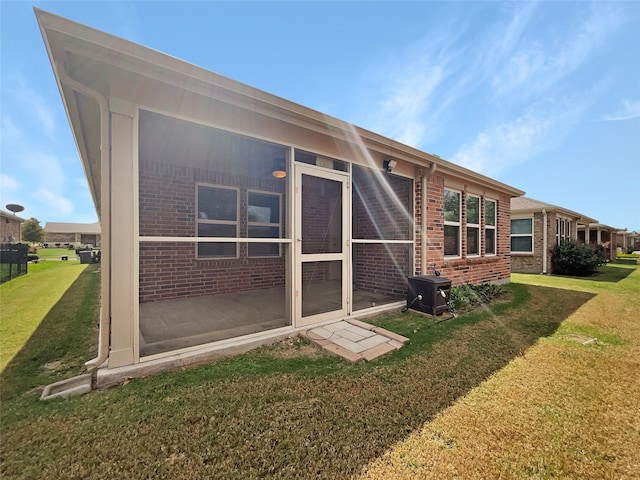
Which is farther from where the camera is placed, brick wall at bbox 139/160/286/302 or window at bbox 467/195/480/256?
window at bbox 467/195/480/256

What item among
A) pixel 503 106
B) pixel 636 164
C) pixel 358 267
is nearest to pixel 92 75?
pixel 358 267

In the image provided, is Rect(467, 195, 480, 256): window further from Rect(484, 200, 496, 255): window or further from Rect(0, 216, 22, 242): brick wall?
Rect(0, 216, 22, 242): brick wall

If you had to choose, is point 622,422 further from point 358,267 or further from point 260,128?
point 358,267

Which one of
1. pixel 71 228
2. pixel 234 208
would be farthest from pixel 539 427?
pixel 71 228

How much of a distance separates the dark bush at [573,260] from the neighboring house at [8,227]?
116 feet

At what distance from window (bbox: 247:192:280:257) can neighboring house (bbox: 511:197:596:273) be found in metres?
11.0

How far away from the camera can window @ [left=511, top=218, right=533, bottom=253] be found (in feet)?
40.6

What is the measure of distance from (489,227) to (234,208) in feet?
22.7

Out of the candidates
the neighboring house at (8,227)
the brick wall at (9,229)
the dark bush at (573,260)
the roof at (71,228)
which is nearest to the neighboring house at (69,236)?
the roof at (71,228)

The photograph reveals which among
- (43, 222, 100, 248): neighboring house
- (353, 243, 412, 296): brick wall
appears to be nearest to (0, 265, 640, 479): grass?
(353, 243, 412, 296): brick wall

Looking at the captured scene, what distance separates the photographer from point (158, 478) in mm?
1536

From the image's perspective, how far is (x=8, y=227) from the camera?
23.7m

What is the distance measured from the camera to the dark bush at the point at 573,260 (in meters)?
11.2

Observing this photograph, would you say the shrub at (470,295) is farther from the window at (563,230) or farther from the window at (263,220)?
the window at (563,230)
